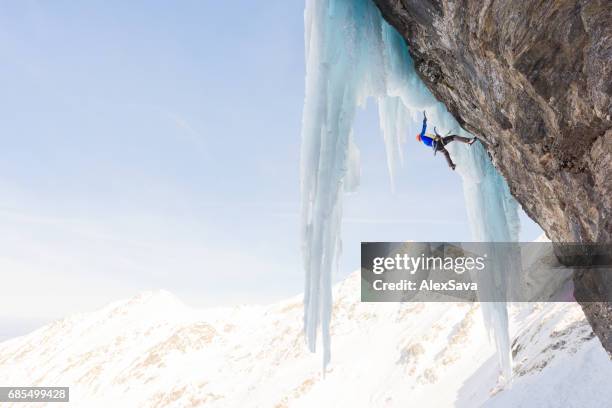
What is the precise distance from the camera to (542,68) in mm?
5324

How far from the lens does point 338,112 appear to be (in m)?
8.01

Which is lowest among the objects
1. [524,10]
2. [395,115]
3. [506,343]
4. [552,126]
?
[506,343]

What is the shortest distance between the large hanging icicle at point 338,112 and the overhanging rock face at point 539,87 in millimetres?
614

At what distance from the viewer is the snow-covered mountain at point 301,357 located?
22.1 m

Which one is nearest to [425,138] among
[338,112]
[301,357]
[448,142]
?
[448,142]

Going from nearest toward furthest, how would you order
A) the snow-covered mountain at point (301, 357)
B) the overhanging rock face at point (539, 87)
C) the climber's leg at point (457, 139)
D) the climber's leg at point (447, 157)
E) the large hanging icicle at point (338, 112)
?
the overhanging rock face at point (539, 87)
the large hanging icicle at point (338, 112)
the climber's leg at point (457, 139)
the climber's leg at point (447, 157)
the snow-covered mountain at point (301, 357)

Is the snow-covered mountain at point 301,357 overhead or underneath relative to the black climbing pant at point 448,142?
underneath

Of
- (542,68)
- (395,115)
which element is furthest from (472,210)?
(542,68)

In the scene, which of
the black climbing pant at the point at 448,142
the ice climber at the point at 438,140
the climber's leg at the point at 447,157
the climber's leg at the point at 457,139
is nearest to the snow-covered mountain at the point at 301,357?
the climber's leg at the point at 447,157

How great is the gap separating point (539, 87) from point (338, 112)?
3.59 meters

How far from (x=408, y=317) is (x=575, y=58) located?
48.2 metres

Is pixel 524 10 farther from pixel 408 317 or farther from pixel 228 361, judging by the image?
pixel 228 361

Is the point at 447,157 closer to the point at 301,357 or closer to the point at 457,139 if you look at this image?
the point at 457,139

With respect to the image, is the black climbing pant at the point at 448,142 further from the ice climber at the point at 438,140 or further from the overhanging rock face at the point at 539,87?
the overhanging rock face at the point at 539,87
